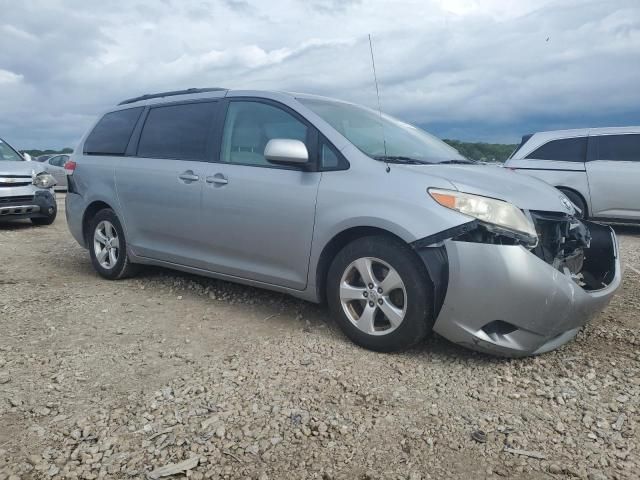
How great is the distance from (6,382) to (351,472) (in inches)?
78.7

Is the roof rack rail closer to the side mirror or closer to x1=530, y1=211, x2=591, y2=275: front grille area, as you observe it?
the side mirror

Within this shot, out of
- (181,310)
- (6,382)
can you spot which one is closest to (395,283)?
(181,310)

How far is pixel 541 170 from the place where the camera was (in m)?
8.99

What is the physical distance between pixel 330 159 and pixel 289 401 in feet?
5.21

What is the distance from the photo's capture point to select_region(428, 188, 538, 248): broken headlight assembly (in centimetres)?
297

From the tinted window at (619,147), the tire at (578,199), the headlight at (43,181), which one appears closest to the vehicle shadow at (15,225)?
the headlight at (43,181)

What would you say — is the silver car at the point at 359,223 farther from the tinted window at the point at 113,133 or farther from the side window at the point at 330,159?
the tinted window at the point at 113,133

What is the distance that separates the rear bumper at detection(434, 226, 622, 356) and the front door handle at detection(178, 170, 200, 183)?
2124 mm

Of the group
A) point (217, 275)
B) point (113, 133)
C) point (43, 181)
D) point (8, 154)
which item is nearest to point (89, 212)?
point (113, 133)

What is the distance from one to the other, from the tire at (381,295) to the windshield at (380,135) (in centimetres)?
68

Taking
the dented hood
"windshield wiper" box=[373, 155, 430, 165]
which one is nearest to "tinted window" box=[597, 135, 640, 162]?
the dented hood

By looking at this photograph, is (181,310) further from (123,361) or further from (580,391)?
(580,391)

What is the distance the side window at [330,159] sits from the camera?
3533mm

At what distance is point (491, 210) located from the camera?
302cm
